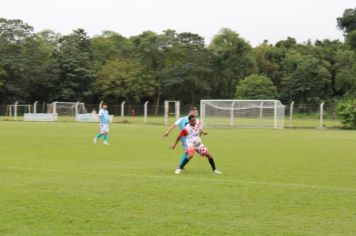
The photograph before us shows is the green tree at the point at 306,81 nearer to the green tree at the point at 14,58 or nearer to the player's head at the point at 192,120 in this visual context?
the green tree at the point at 14,58

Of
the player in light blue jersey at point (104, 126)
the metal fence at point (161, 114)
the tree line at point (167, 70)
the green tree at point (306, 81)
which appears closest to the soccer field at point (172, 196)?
the player in light blue jersey at point (104, 126)

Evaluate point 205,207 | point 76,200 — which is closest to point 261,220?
point 205,207

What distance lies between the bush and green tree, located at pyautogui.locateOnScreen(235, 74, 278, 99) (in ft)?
88.9

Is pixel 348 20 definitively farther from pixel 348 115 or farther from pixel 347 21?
pixel 348 115

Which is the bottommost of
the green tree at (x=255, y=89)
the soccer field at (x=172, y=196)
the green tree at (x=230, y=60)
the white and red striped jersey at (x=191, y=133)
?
the soccer field at (x=172, y=196)

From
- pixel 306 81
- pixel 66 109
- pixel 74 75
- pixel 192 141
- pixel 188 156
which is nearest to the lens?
pixel 188 156

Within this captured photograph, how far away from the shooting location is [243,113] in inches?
1694

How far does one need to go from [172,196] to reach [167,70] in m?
63.2

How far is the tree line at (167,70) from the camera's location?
229 feet

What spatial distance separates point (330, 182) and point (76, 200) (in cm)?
553

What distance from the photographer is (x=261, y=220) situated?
7.83 m

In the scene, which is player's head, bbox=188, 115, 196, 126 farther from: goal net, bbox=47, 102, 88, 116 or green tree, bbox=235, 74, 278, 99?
green tree, bbox=235, 74, 278, 99

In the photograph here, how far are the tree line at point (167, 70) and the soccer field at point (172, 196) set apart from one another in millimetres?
53331

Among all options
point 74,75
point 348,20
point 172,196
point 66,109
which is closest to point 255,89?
point 74,75
